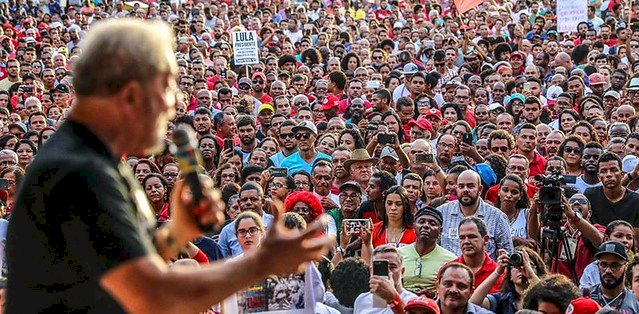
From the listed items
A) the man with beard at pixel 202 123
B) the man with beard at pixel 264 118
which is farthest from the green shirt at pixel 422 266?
the man with beard at pixel 264 118

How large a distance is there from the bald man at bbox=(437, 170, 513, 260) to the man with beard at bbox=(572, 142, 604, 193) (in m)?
1.38

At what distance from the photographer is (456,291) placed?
6.82 metres

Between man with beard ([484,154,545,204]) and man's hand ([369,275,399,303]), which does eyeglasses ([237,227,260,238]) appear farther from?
man with beard ([484,154,545,204])

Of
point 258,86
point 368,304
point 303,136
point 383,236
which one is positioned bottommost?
point 368,304

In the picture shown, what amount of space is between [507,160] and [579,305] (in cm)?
467

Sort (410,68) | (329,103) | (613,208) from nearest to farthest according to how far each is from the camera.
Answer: (613,208) → (329,103) → (410,68)

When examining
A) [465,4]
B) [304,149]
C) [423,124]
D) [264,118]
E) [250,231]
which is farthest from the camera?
[465,4]

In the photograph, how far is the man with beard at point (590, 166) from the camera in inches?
399

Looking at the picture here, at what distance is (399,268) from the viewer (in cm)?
729

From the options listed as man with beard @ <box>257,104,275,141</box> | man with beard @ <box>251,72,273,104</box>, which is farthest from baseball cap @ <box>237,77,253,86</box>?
man with beard @ <box>257,104,275,141</box>

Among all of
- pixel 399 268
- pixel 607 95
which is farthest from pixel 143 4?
pixel 399 268

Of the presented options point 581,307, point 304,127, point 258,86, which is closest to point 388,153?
point 304,127

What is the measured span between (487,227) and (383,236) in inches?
33.4

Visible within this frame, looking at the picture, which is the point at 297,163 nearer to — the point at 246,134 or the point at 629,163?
the point at 246,134
